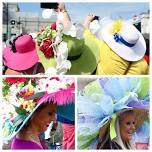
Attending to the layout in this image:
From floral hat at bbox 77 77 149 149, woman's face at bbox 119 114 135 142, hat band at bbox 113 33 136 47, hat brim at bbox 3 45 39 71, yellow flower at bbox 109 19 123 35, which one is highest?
yellow flower at bbox 109 19 123 35

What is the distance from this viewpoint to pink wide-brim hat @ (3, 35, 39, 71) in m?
1.79

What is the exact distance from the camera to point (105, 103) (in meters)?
1.78

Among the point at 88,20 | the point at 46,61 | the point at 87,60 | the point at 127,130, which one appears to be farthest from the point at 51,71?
the point at 127,130

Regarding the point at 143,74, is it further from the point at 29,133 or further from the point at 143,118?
the point at 29,133

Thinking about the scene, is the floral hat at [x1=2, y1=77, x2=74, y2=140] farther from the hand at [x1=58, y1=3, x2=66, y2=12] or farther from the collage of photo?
the hand at [x1=58, y1=3, x2=66, y2=12]

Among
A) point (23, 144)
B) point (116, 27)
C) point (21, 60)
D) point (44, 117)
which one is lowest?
point (23, 144)

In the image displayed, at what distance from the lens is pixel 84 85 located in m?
1.80

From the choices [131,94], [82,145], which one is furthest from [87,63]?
[82,145]

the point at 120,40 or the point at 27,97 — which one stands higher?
the point at 120,40

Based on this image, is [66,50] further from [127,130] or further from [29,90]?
[127,130]

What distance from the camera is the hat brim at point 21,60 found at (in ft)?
5.87

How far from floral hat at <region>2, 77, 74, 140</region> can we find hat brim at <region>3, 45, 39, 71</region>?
0.05 metres

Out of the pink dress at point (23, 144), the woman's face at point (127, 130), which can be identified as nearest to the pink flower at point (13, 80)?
the pink dress at point (23, 144)

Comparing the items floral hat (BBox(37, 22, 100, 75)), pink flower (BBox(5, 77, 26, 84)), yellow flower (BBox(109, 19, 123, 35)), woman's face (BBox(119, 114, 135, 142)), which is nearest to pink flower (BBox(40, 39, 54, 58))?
floral hat (BBox(37, 22, 100, 75))
